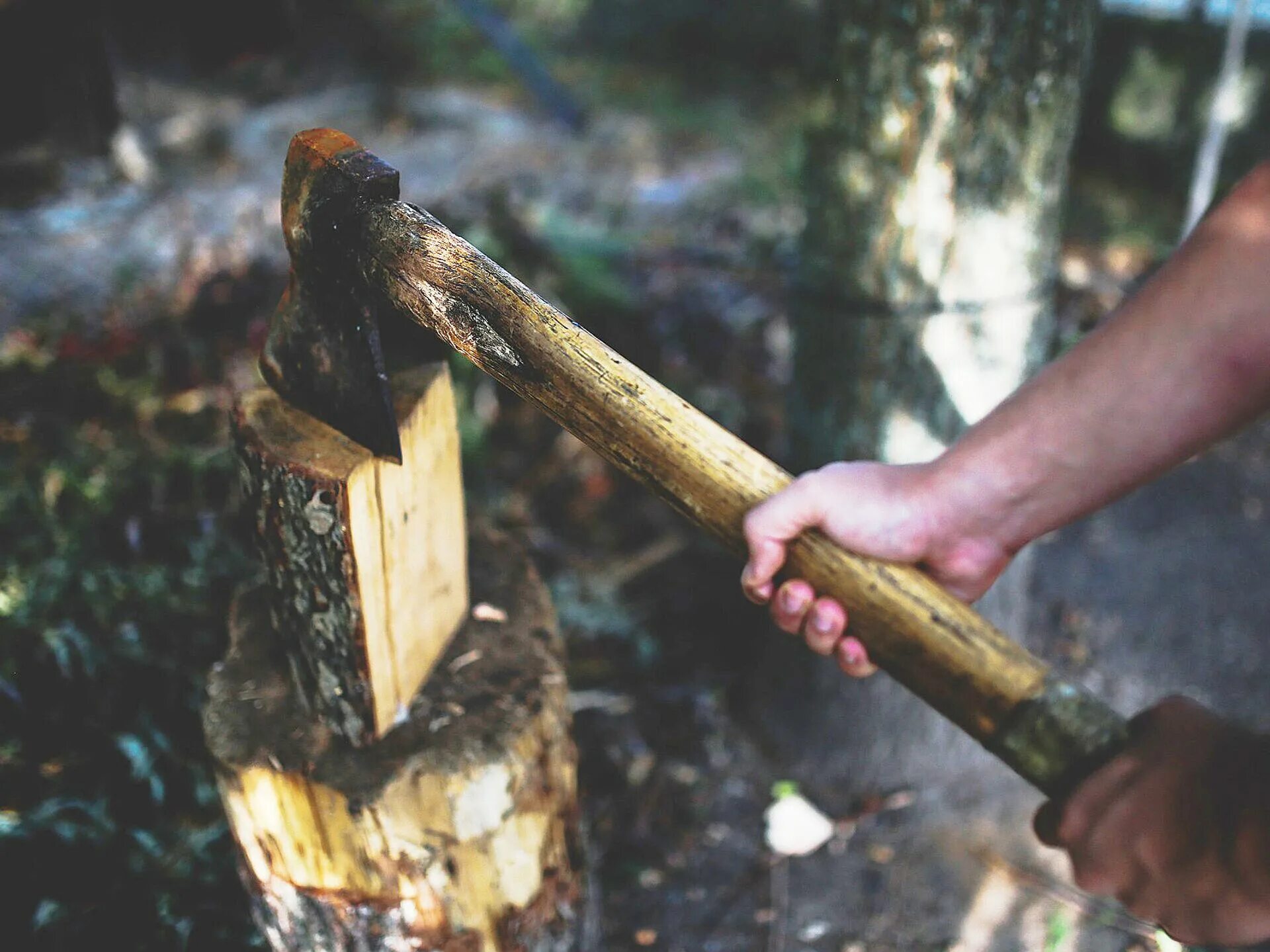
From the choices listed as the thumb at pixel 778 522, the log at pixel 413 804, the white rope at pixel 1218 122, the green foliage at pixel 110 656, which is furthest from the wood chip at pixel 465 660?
the white rope at pixel 1218 122

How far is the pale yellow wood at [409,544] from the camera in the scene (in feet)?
4.66

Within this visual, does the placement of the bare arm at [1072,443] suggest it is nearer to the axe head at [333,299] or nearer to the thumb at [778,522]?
the thumb at [778,522]

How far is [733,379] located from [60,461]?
7.97ft

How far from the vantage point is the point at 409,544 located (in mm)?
1522

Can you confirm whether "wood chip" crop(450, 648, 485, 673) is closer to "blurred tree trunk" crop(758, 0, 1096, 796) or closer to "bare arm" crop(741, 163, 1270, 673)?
"bare arm" crop(741, 163, 1270, 673)

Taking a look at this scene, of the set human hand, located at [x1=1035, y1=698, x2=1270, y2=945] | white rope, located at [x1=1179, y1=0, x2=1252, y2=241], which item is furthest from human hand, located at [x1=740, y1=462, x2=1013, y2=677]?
Answer: white rope, located at [x1=1179, y1=0, x2=1252, y2=241]

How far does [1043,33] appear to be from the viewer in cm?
187

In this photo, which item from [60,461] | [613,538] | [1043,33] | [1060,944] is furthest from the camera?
[613,538]

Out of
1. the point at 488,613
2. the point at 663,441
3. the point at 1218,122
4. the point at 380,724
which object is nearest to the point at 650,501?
the point at 488,613

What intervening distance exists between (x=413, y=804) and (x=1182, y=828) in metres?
1.14

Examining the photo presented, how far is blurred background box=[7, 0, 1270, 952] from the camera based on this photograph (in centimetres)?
210

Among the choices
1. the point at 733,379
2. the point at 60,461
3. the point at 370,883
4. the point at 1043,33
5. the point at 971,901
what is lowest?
the point at 971,901

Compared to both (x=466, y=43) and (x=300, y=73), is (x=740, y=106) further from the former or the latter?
(x=300, y=73)

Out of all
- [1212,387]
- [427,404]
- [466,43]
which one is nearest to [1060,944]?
[1212,387]
